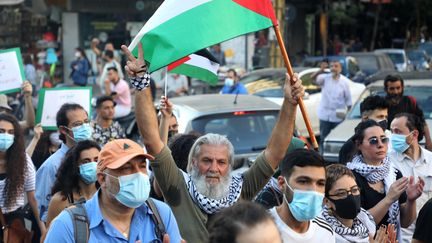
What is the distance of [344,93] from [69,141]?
8508mm

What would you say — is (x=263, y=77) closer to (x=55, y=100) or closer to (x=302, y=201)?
(x=55, y=100)

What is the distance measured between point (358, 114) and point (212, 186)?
26.1 feet

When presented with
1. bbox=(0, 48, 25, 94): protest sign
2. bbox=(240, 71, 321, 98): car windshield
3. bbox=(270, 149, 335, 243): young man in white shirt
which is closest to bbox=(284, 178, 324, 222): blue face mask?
bbox=(270, 149, 335, 243): young man in white shirt

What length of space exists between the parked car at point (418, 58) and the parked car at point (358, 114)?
760 inches

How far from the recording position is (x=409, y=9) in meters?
48.2

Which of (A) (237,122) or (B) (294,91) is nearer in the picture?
(B) (294,91)

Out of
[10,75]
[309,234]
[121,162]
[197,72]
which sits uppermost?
[197,72]

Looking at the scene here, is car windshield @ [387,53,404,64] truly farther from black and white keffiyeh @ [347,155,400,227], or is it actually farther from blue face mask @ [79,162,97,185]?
blue face mask @ [79,162,97,185]

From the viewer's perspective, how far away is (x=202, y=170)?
5074 mm

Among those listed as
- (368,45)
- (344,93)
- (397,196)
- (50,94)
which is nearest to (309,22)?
(368,45)

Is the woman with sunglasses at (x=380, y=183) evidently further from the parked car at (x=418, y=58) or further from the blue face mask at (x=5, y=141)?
the parked car at (x=418, y=58)

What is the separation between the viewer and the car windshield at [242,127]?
10203 millimetres

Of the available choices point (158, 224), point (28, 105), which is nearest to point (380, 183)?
point (158, 224)

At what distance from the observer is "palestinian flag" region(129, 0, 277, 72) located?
5555 millimetres
